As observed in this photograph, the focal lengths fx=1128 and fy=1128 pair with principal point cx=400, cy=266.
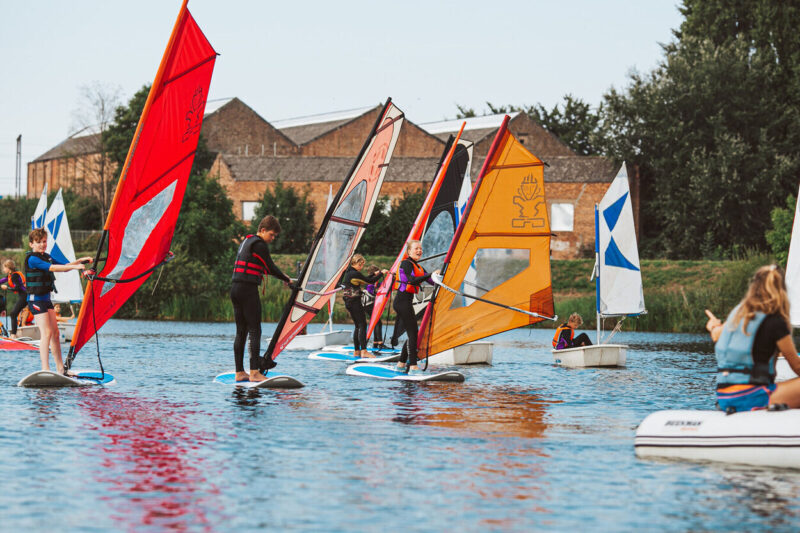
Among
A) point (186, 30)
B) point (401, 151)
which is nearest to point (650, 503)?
point (186, 30)

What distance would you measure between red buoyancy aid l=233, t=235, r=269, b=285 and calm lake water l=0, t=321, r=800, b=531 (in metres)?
1.43

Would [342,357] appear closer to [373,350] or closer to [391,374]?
[373,350]

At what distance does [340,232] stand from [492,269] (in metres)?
2.33

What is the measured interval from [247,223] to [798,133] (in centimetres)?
2801

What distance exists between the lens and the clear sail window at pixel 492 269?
16562 millimetres

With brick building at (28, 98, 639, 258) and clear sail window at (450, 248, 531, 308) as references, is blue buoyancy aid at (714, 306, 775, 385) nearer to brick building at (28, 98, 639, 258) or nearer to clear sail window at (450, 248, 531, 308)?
clear sail window at (450, 248, 531, 308)

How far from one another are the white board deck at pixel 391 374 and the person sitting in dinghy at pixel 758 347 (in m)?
7.03

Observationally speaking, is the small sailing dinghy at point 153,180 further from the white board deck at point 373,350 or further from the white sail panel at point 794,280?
the white sail panel at point 794,280

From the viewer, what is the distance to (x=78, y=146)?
8581 cm

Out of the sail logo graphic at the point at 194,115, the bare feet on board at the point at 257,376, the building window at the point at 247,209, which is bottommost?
the bare feet on board at the point at 257,376

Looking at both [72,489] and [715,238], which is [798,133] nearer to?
[715,238]

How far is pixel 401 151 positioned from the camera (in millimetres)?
70938

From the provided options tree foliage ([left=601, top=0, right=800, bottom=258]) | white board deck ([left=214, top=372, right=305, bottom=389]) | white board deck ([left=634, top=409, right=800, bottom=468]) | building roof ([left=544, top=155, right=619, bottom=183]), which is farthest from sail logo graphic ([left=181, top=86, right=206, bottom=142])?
building roof ([left=544, top=155, right=619, bottom=183])

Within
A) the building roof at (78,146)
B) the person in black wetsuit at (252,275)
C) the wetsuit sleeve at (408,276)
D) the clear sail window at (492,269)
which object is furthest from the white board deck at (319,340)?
the building roof at (78,146)
